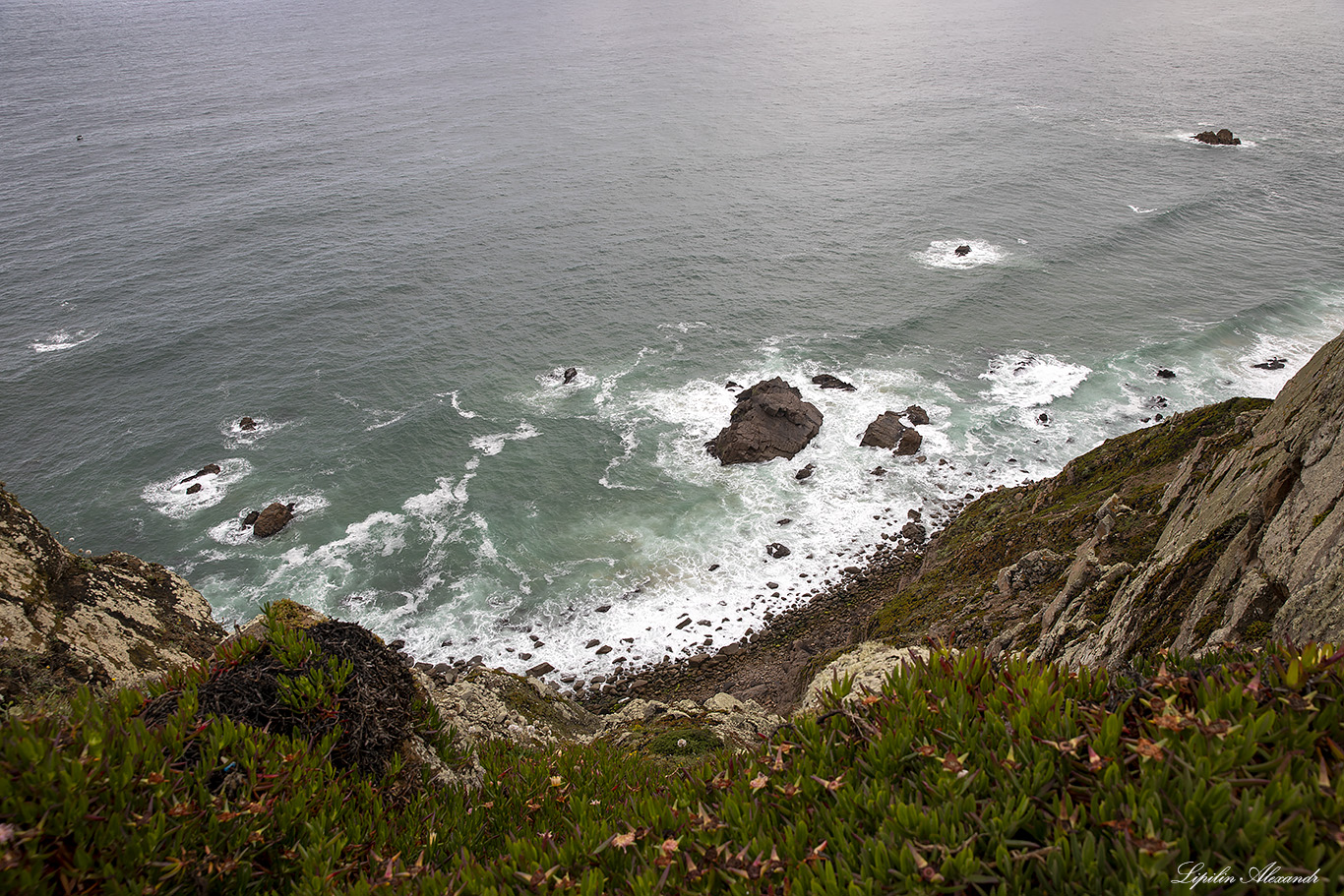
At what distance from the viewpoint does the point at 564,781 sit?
30.0 feet

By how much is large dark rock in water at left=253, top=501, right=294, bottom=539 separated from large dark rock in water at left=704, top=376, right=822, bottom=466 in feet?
94.3

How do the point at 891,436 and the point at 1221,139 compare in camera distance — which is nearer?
the point at 891,436

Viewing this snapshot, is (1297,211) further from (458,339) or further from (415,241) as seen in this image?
(415,241)

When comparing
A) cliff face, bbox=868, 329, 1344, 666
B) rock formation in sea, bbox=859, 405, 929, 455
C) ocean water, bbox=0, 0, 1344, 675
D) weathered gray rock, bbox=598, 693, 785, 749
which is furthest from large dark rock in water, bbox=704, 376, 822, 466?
weathered gray rock, bbox=598, 693, 785, 749

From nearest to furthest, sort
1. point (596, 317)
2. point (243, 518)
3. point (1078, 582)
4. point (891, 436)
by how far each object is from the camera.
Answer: point (1078, 582) → point (243, 518) → point (891, 436) → point (596, 317)

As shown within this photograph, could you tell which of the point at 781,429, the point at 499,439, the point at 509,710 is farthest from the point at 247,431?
the point at 509,710

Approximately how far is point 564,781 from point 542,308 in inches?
2452

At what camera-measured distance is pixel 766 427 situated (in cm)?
5066

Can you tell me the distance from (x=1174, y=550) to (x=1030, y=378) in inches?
1705

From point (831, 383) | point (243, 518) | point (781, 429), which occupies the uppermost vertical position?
point (831, 383)

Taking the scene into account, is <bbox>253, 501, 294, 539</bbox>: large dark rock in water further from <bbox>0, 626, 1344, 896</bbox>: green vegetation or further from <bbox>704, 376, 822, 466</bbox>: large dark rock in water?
<bbox>0, 626, 1344, 896</bbox>: green vegetation

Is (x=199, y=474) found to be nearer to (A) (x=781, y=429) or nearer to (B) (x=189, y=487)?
(B) (x=189, y=487)

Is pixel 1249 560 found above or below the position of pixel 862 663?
above

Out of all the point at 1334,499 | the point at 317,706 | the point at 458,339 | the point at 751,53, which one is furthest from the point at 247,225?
the point at 751,53
